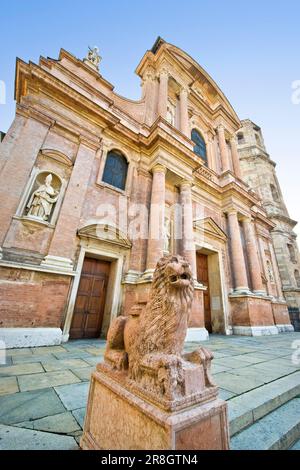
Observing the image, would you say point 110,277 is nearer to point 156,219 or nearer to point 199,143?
point 156,219

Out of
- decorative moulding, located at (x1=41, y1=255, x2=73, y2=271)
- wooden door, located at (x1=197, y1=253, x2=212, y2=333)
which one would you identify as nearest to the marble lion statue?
decorative moulding, located at (x1=41, y1=255, x2=73, y2=271)

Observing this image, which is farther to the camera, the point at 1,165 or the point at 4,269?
the point at 1,165

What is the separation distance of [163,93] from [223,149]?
5500 millimetres

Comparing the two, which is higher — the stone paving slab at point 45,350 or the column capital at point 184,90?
the column capital at point 184,90

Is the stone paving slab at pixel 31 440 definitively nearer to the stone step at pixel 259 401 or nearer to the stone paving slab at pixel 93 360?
the stone step at pixel 259 401

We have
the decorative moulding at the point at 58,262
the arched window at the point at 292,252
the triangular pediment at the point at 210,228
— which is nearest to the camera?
the decorative moulding at the point at 58,262

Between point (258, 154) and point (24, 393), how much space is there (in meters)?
23.8

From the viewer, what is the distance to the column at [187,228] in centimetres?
792

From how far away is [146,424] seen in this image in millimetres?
1064

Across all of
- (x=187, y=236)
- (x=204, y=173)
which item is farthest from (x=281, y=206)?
(x=187, y=236)

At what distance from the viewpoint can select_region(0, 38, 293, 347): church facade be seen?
17.1 feet

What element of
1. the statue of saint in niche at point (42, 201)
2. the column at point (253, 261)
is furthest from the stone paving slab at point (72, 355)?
the column at point (253, 261)

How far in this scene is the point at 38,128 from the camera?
6285mm
